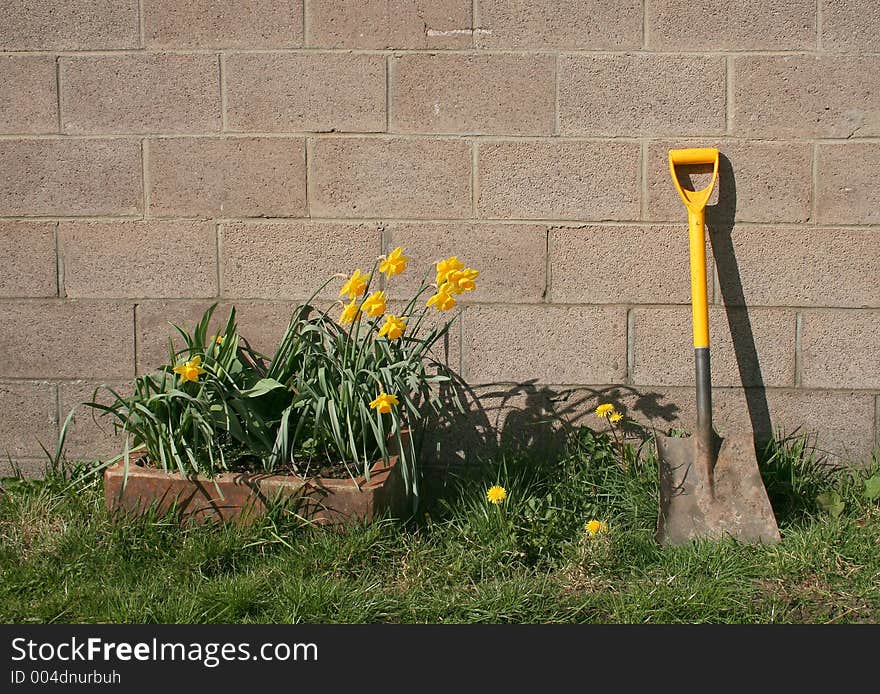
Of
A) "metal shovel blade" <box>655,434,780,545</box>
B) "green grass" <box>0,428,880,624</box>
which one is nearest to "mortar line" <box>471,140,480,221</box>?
"green grass" <box>0,428,880,624</box>

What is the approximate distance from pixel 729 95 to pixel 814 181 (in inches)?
16.0

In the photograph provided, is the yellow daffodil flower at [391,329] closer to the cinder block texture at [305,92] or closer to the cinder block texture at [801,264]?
the cinder block texture at [305,92]

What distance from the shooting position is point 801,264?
3.23 metres

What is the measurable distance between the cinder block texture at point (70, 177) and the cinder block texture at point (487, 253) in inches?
36.5

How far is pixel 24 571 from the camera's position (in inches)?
106

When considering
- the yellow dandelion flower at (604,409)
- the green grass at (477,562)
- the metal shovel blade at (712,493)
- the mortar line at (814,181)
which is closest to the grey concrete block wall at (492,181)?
the mortar line at (814,181)

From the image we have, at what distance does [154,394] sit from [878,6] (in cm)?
266

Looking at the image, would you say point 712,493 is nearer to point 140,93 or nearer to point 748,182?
point 748,182

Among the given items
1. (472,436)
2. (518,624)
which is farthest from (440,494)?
(518,624)

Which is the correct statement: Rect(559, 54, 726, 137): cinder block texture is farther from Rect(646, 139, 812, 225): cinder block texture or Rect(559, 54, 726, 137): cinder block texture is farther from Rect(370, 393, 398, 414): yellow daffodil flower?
Rect(370, 393, 398, 414): yellow daffodil flower

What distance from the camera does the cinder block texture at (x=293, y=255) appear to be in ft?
10.8

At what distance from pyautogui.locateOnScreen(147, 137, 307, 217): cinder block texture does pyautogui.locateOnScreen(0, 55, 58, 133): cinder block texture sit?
14.6 inches

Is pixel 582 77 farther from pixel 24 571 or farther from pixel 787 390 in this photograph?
pixel 24 571

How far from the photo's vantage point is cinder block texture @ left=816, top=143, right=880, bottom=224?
319 cm
